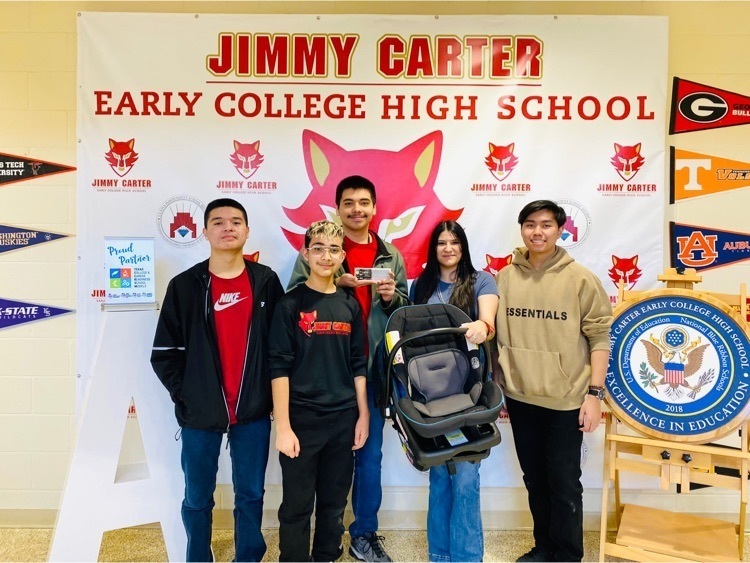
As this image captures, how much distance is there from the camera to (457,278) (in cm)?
225

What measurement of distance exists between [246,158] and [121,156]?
0.73 metres

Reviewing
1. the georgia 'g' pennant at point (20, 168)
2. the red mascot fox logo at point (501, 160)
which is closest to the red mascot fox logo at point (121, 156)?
the georgia 'g' pennant at point (20, 168)

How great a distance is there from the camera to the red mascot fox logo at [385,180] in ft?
8.89

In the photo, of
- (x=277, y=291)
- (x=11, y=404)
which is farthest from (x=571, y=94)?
(x=11, y=404)

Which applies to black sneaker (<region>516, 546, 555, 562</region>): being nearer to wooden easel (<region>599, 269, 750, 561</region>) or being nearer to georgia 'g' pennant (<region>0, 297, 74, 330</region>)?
wooden easel (<region>599, 269, 750, 561</region>)

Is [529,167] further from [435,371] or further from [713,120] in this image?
[435,371]

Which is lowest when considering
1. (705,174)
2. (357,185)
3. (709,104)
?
(357,185)

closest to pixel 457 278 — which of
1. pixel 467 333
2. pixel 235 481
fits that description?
pixel 467 333

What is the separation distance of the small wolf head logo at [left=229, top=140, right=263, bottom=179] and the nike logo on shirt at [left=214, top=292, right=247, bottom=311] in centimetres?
88

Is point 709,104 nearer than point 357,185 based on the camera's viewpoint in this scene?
No

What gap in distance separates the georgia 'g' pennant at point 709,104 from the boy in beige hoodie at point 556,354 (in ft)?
4.31

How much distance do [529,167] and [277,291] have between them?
5.38ft

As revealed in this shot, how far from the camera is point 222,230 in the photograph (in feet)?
7.10

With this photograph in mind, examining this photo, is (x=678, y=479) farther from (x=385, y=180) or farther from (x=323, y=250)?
(x=385, y=180)
